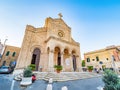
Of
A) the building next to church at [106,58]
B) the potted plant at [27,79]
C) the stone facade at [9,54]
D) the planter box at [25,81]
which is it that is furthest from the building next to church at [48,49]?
the building next to church at [106,58]

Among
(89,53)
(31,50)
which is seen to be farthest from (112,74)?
(89,53)

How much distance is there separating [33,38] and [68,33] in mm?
8766

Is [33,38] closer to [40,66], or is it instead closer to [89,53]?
[40,66]

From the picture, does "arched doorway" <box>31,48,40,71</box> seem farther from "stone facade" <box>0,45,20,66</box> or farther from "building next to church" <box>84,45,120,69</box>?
"building next to church" <box>84,45,120,69</box>

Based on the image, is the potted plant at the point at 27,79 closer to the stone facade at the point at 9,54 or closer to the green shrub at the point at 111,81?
the green shrub at the point at 111,81

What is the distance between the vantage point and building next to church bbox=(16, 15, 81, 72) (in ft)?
49.4

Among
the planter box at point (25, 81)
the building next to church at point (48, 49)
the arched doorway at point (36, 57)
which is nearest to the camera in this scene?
the planter box at point (25, 81)

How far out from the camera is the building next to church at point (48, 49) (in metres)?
15.0

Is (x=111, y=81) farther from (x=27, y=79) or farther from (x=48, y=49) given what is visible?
(x=48, y=49)

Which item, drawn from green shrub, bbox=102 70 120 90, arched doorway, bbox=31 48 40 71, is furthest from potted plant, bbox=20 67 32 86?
arched doorway, bbox=31 48 40 71

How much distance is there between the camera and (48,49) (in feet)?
52.1

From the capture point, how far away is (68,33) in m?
21.3

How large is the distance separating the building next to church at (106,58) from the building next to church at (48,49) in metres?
11.9

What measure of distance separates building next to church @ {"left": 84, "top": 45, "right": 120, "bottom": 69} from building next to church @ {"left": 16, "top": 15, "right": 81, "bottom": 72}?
39.2 feet
